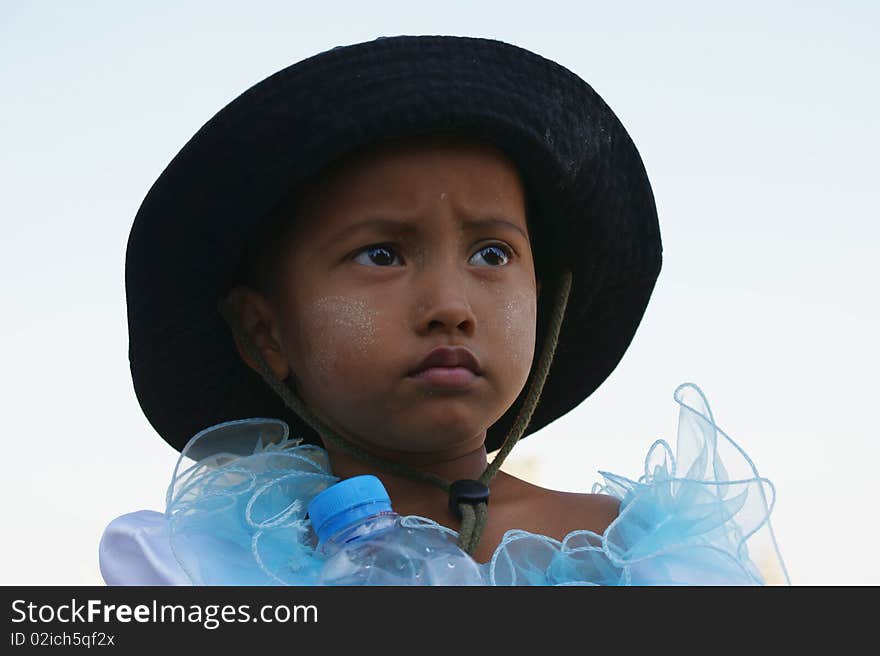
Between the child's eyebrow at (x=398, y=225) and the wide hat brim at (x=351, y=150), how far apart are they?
0.13 meters

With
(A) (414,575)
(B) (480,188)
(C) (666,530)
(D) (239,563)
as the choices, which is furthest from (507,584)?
(B) (480,188)

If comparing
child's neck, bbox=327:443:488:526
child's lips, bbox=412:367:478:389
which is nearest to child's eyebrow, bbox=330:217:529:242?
child's lips, bbox=412:367:478:389

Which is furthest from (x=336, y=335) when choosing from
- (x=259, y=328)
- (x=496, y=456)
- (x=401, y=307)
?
(x=496, y=456)

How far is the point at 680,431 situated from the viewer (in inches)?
88.9

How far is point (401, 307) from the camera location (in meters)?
2.09

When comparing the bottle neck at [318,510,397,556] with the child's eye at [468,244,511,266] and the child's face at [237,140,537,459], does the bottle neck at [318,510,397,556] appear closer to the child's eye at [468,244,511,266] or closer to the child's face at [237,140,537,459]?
the child's face at [237,140,537,459]

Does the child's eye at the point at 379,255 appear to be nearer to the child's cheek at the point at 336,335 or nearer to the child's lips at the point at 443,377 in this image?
the child's cheek at the point at 336,335

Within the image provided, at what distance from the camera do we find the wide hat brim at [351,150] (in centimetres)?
212

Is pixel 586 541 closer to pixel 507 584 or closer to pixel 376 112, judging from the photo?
pixel 507 584

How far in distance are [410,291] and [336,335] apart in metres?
0.16

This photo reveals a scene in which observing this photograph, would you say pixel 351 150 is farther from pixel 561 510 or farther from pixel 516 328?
pixel 561 510

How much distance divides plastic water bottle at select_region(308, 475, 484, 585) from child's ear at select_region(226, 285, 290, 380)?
1.51 feet
